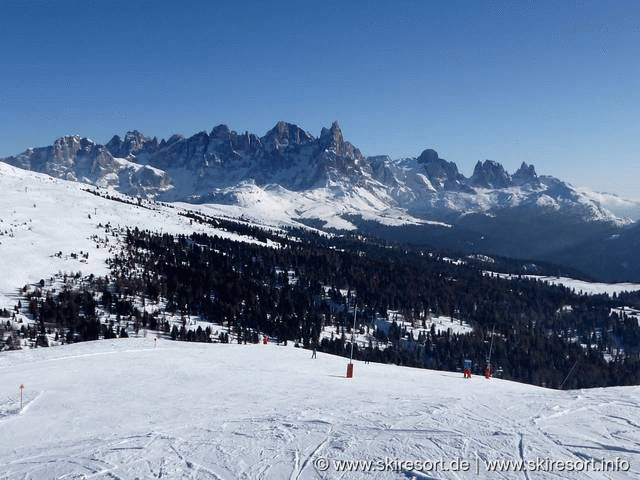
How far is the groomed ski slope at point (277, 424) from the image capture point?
18.3m

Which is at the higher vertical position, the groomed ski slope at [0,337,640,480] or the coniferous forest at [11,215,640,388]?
the groomed ski slope at [0,337,640,480]

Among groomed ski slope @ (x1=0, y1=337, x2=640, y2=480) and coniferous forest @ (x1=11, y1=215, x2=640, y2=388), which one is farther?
coniferous forest @ (x1=11, y1=215, x2=640, y2=388)

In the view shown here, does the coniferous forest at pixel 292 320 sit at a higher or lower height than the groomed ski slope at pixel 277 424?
lower

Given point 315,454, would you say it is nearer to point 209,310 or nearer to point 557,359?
point 209,310

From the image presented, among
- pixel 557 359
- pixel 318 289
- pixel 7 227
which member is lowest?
pixel 557 359

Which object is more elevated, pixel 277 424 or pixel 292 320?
pixel 277 424

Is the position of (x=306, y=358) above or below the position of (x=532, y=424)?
below

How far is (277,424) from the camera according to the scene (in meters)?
23.0

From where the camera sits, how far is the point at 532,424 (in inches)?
891

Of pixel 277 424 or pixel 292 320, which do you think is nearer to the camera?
pixel 277 424

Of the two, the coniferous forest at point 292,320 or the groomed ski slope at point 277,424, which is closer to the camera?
the groomed ski slope at point 277,424

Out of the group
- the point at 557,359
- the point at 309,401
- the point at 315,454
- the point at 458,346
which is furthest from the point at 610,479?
the point at 557,359

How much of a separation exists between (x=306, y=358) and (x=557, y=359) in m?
137

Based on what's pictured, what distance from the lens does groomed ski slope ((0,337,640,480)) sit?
60.1ft
